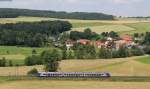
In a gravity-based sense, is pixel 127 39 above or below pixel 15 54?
below

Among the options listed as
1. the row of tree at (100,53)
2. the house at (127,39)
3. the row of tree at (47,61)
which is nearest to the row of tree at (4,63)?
the row of tree at (47,61)

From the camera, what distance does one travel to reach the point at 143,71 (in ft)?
316

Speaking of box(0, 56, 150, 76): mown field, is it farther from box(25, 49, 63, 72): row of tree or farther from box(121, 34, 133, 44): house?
box(121, 34, 133, 44): house

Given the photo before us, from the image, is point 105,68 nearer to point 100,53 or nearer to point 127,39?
point 100,53
